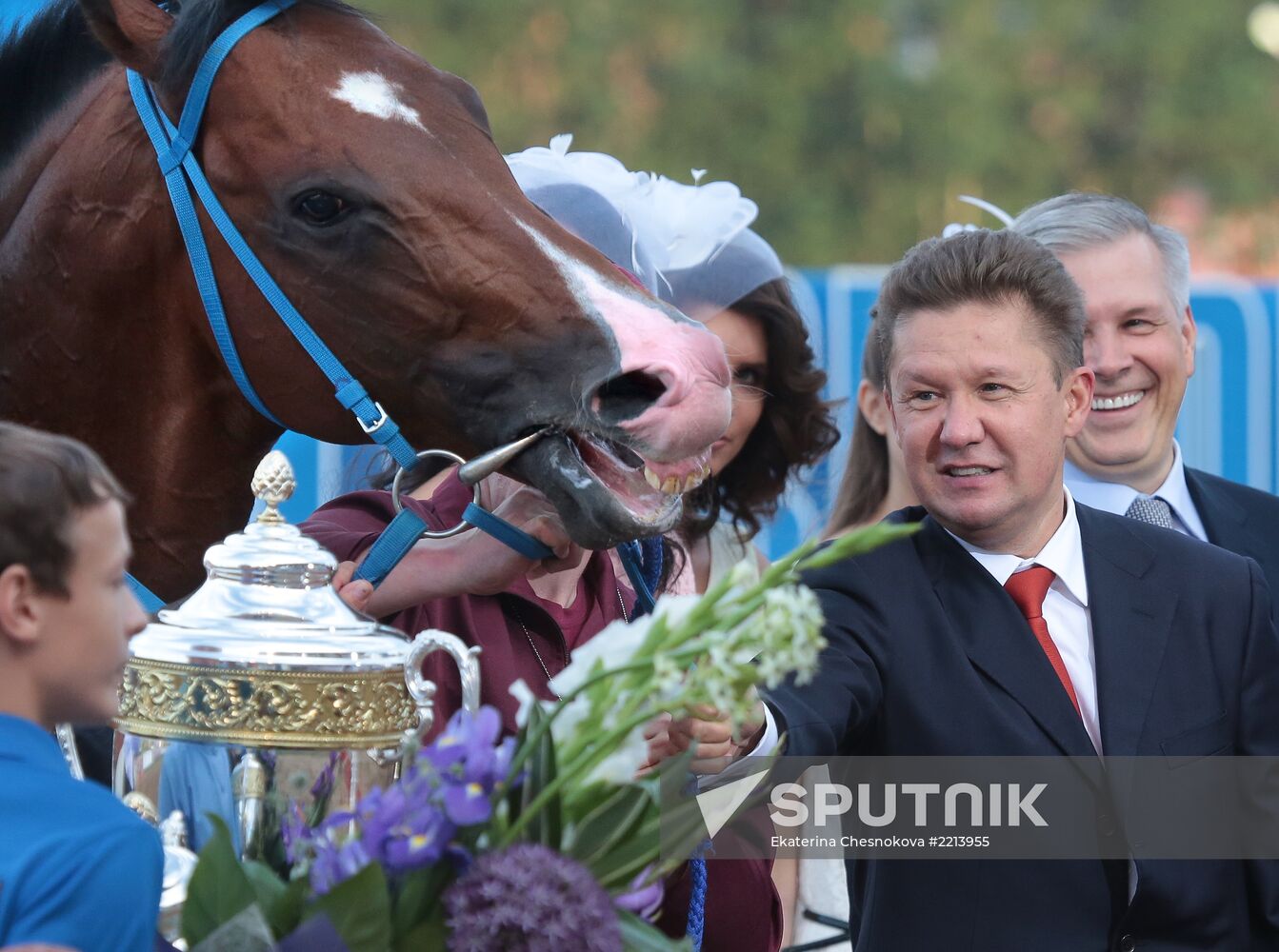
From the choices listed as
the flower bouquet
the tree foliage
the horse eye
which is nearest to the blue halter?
the horse eye

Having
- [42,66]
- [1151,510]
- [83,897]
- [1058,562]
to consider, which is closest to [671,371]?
[1058,562]

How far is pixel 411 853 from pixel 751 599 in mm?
394

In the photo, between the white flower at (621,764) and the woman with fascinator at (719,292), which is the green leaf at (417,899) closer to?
the white flower at (621,764)

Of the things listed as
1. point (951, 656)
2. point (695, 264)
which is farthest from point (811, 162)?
point (951, 656)

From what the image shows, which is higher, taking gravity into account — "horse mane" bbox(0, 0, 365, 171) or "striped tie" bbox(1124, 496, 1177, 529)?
"horse mane" bbox(0, 0, 365, 171)

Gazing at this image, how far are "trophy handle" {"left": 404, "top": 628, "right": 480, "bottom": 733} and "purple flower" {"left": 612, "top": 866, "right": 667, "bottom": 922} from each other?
1.00ft

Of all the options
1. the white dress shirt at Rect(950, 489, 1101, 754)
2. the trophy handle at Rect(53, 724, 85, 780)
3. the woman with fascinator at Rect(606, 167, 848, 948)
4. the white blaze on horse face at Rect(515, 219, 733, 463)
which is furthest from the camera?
the woman with fascinator at Rect(606, 167, 848, 948)

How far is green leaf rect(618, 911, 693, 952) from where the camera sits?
1623 millimetres

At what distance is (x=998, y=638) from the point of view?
107 inches

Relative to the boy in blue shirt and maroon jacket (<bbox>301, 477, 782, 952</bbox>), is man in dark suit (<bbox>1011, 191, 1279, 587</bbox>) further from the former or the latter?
the boy in blue shirt

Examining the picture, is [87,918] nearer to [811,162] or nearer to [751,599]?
[751,599]

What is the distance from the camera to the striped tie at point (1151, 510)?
157 inches

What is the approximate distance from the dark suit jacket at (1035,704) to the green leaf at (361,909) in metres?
0.93

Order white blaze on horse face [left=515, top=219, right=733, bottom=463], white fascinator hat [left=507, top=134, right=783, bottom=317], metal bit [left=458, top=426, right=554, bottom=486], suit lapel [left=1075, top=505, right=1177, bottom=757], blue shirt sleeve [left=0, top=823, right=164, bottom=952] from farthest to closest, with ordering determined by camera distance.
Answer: white fascinator hat [left=507, top=134, right=783, bottom=317] < suit lapel [left=1075, top=505, right=1177, bottom=757] < metal bit [left=458, top=426, right=554, bottom=486] < white blaze on horse face [left=515, top=219, right=733, bottom=463] < blue shirt sleeve [left=0, top=823, right=164, bottom=952]
